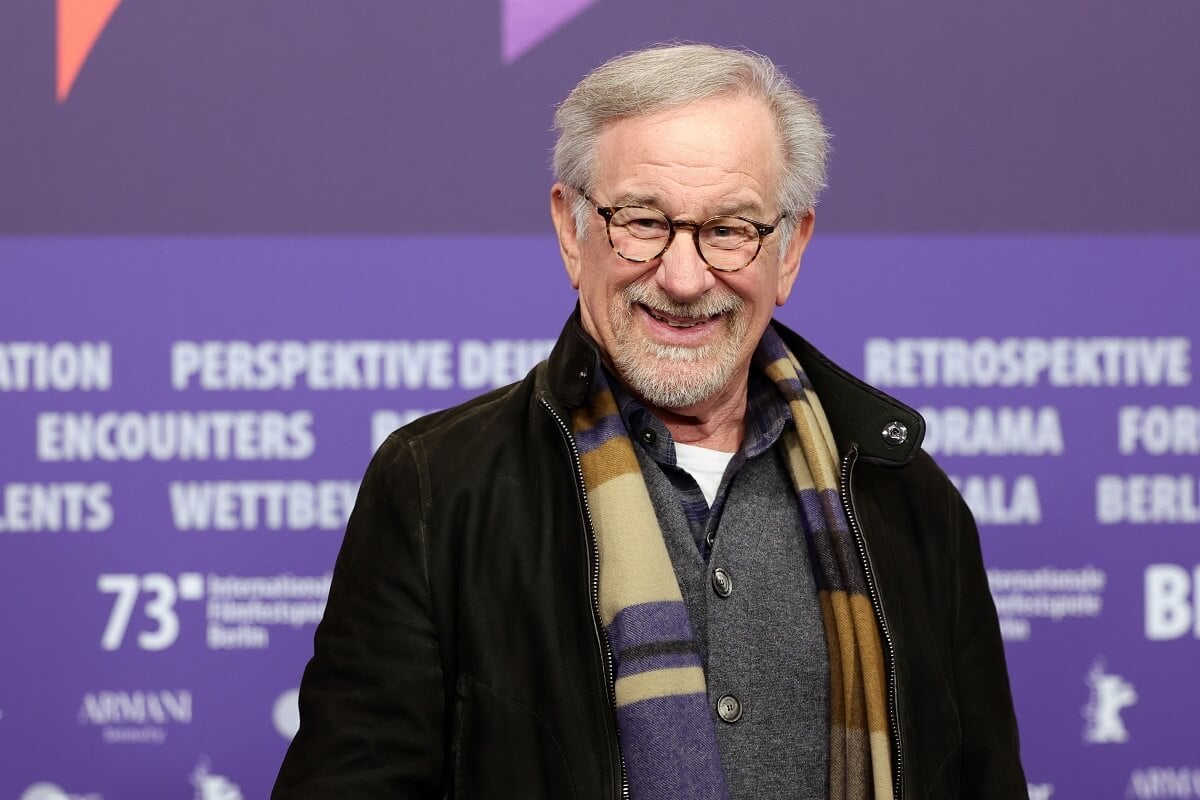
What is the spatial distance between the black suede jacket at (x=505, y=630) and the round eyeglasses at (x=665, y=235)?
0.37 ft

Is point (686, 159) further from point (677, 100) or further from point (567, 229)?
point (567, 229)

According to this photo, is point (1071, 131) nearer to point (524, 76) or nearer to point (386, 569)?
point (524, 76)

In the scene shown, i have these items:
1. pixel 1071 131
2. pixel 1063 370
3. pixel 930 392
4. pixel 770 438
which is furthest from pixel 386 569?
pixel 1071 131

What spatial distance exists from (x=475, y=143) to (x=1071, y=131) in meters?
1.10

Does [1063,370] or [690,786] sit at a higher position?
[1063,370]

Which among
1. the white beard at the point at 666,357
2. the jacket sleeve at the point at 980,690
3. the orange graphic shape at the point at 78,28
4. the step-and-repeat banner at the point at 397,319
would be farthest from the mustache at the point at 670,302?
the orange graphic shape at the point at 78,28

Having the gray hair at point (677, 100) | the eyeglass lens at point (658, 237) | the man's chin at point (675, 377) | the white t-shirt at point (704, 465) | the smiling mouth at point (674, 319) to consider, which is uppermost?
the gray hair at point (677, 100)

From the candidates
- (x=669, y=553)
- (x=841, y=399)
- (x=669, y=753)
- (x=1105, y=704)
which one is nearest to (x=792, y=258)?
(x=841, y=399)

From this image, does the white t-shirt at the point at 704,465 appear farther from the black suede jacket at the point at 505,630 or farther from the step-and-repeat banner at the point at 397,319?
the step-and-repeat banner at the point at 397,319

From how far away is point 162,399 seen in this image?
2.40 metres

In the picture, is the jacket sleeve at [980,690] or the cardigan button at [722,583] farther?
the jacket sleeve at [980,690]

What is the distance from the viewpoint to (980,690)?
5.08ft

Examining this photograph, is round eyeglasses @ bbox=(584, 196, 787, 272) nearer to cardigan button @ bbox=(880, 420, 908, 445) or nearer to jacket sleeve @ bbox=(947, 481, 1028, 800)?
cardigan button @ bbox=(880, 420, 908, 445)

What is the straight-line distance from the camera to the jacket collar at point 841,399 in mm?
1438
